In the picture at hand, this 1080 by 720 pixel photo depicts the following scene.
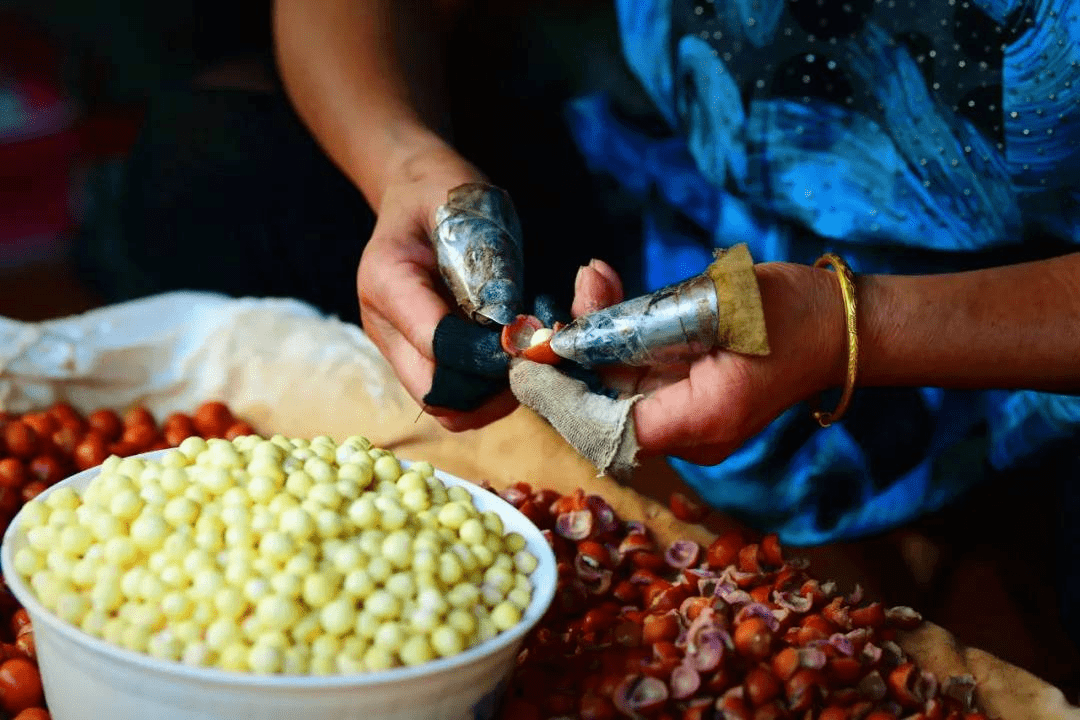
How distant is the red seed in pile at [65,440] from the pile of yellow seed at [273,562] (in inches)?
9.7

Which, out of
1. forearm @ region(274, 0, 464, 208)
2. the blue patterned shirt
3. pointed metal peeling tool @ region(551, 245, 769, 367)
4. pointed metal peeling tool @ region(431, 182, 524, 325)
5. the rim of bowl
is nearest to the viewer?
the rim of bowl

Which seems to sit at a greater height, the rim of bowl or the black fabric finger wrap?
the black fabric finger wrap

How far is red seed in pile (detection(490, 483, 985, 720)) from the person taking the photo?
2.72 feet

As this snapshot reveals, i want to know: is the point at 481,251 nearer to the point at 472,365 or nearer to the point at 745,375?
the point at 472,365

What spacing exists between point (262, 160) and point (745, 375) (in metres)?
0.88

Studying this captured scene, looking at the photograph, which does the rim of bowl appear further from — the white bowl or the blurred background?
the blurred background

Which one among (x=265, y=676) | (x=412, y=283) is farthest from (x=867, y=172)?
(x=265, y=676)

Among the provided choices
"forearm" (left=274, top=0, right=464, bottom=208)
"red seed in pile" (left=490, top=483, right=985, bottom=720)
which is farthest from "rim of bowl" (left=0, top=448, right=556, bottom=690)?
"forearm" (left=274, top=0, right=464, bottom=208)

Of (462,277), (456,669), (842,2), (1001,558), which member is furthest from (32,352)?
(1001,558)

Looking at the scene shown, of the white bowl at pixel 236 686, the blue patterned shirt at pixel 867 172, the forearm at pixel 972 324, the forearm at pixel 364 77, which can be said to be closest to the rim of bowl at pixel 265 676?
the white bowl at pixel 236 686

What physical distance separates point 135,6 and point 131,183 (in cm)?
136

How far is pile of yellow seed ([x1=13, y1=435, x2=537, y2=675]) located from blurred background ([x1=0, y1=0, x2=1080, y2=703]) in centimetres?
58

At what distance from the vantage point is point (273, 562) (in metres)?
0.74

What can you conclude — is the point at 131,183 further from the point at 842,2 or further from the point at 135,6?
the point at 135,6
